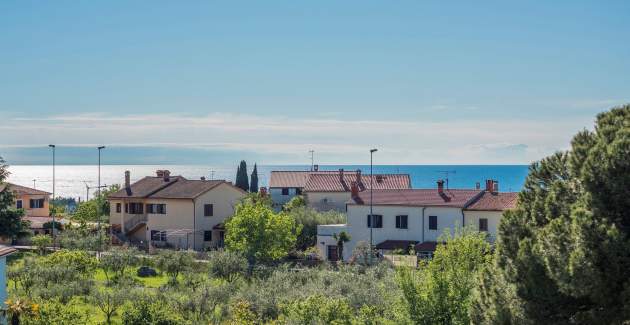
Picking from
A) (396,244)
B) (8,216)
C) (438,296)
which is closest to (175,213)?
(8,216)

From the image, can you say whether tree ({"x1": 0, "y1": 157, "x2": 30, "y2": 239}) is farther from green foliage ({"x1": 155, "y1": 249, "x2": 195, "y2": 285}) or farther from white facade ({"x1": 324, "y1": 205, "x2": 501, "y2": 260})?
white facade ({"x1": 324, "y1": 205, "x2": 501, "y2": 260})

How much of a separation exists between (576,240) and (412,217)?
135 ft

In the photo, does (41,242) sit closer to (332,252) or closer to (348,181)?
(332,252)

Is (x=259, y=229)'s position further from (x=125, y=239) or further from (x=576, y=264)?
(x=576, y=264)

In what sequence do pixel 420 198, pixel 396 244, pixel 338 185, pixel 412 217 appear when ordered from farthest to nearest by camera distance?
pixel 338 185
pixel 420 198
pixel 412 217
pixel 396 244

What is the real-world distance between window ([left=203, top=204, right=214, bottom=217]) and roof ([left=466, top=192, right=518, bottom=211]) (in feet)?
78.2

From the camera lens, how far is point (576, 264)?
53.7 ft

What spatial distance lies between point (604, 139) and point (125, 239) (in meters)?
56.6

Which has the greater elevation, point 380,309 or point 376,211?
point 376,211

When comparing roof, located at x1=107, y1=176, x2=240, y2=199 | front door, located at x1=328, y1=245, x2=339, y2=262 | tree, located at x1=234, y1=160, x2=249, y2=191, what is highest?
tree, located at x1=234, y1=160, x2=249, y2=191

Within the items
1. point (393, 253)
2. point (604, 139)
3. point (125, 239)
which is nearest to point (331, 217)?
point (393, 253)

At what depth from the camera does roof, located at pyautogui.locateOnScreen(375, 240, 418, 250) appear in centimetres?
5619

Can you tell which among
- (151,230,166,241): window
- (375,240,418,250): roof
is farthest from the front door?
(151,230,166,241): window

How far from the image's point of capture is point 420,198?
59.2m
